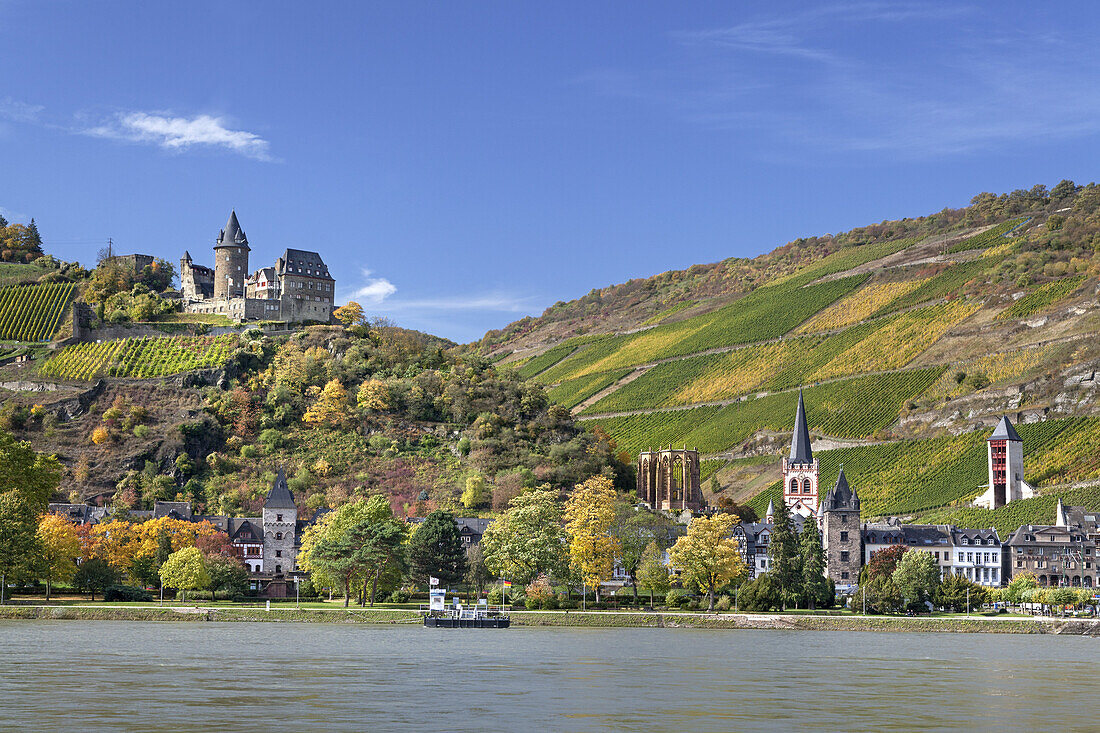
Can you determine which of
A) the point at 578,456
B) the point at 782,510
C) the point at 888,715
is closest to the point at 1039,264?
A: the point at 578,456

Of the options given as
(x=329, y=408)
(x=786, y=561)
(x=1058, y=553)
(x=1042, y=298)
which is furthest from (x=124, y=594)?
(x=1042, y=298)

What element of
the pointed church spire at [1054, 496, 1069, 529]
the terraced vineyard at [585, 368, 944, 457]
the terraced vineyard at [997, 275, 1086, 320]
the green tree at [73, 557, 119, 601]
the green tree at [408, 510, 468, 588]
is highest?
the terraced vineyard at [997, 275, 1086, 320]

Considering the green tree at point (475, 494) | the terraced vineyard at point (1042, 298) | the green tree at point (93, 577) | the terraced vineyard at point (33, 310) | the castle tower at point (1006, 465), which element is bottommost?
the green tree at point (93, 577)

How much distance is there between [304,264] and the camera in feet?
496

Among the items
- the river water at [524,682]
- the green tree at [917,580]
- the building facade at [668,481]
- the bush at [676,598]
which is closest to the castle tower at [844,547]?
the green tree at [917,580]

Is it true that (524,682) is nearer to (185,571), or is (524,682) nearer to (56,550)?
(185,571)

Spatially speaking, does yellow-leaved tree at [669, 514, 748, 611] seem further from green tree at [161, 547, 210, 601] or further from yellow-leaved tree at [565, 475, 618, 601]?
green tree at [161, 547, 210, 601]

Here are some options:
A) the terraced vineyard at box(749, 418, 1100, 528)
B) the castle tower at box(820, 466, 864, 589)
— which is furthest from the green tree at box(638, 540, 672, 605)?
the terraced vineyard at box(749, 418, 1100, 528)

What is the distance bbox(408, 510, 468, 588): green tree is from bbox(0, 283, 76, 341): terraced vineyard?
75.8 m

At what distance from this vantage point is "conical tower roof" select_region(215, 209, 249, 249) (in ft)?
512

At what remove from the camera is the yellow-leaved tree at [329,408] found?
5025 inches

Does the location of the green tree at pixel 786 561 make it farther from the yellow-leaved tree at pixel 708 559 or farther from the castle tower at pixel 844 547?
the castle tower at pixel 844 547

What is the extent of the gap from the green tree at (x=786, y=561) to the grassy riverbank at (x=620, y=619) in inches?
158

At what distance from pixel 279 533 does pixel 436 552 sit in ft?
66.5
